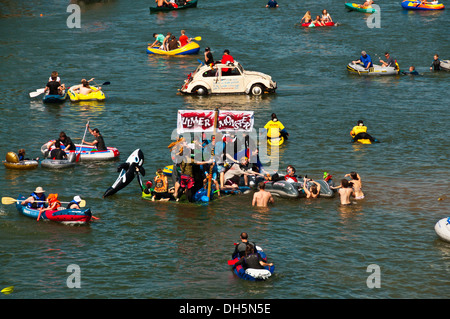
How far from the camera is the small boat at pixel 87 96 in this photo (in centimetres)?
4566

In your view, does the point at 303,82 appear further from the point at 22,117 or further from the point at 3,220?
the point at 3,220

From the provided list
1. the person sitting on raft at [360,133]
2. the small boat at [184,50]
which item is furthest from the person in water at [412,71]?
the small boat at [184,50]

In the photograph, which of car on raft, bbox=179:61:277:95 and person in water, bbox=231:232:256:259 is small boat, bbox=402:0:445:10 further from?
person in water, bbox=231:232:256:259

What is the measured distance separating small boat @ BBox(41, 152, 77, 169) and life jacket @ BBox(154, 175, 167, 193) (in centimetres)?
607

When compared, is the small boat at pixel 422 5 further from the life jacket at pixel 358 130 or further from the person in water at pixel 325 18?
the life jacket at pixel 358 130

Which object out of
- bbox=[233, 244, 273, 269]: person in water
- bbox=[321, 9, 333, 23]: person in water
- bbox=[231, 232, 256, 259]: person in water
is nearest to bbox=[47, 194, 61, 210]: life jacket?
bbox=[231, 232, 256, 259]: person in water

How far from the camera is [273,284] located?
22.7m

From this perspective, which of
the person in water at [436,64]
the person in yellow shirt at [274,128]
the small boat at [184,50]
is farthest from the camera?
the small boat at [184,50]

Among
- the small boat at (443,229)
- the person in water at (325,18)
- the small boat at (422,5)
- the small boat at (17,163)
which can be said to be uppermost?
the small boat at (422,5)

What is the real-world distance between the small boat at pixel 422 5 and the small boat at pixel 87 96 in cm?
4463

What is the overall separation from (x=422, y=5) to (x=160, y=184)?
5737 cm

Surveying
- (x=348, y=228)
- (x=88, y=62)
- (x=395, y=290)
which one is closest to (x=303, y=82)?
(x=88, y=62)

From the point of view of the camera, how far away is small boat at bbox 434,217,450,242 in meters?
25.4

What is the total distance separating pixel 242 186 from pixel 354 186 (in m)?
4.86
